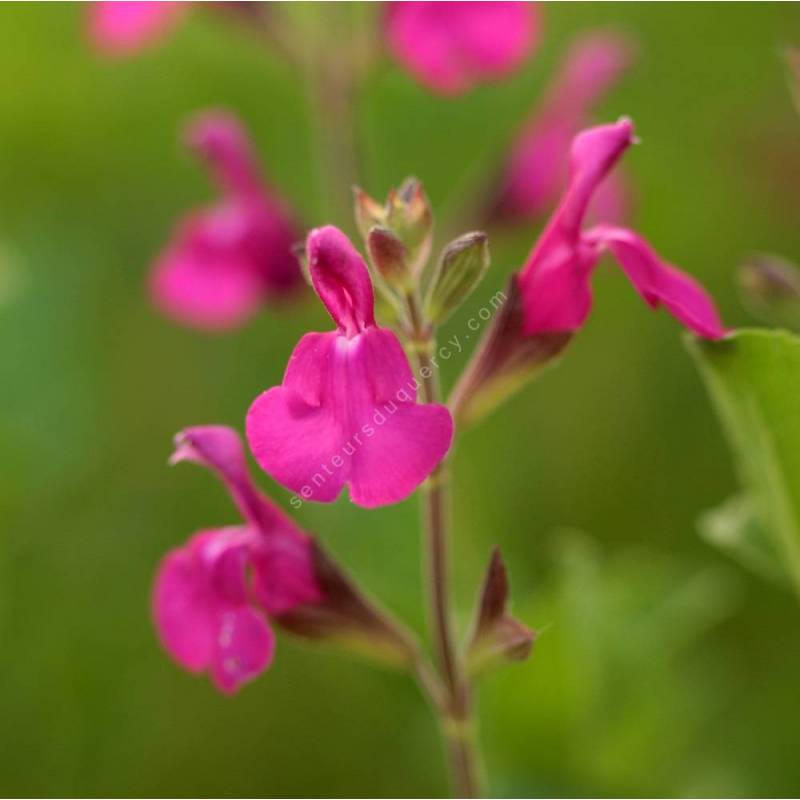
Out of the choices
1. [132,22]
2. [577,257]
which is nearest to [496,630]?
[577,257]

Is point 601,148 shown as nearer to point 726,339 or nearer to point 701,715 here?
point 726,339

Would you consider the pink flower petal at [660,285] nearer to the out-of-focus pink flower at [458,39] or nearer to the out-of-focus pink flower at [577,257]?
the out-of-focus pink flower at [577,257]

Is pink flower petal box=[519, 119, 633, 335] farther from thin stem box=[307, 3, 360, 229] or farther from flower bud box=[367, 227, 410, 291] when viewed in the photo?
thin stem box=[307, 3, 360, 229]

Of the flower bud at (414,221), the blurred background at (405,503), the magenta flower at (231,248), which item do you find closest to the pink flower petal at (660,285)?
the flower bud at (414,221)

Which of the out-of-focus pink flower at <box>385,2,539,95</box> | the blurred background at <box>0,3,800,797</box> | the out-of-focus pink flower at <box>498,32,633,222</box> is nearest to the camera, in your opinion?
the blurred background at <box>0,3,800,797</box>

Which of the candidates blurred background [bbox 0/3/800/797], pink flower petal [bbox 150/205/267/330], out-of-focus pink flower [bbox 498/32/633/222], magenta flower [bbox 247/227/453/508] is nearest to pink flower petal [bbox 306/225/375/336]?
magenta flower [bbox 247/227/453/508]

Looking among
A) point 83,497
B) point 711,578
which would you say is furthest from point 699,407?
point 83,497

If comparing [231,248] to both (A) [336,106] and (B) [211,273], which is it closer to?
(B) [211,273]
